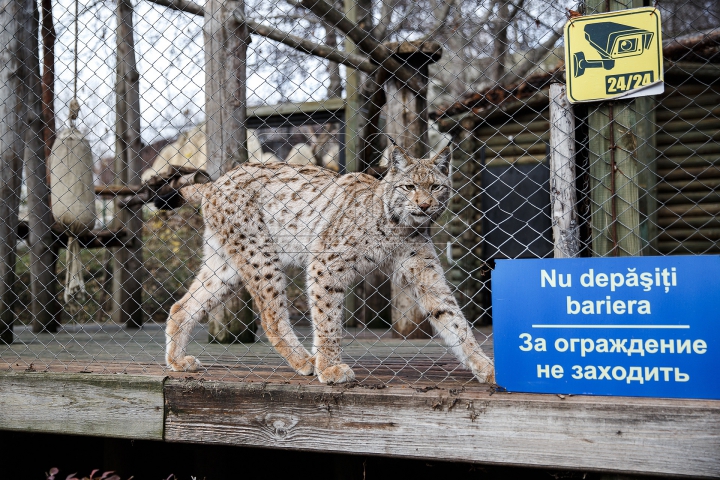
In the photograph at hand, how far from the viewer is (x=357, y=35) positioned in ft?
14.3

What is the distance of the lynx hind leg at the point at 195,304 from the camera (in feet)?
11.5

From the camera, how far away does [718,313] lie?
2.13 meters

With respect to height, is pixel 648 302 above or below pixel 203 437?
above

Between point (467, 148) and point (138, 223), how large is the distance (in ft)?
13.1

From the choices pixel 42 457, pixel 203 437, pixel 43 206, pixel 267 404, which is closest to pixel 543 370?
pixel 267 404

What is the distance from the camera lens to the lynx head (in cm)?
315

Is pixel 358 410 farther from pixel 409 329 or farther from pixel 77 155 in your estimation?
pixel 77 155

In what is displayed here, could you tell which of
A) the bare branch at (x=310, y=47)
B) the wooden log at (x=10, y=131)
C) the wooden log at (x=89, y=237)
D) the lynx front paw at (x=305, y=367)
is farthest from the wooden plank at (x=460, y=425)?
the wooden log at (x=89, y=237)

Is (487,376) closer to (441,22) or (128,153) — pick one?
(128,153)

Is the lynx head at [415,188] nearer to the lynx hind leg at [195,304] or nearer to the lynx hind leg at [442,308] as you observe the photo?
the lynx hind leg at [442,308]

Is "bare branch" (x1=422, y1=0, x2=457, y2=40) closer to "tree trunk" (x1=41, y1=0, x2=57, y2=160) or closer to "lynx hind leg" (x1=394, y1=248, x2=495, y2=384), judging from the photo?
"lynx hind leg" (x1=394, y1=248, x2=495, y2=384)

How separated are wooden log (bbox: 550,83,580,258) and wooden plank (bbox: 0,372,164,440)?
1.93m

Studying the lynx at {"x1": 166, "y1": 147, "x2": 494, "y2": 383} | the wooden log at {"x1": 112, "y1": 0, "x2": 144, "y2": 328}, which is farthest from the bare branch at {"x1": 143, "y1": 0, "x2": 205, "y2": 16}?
the wooden log at {"x1": 112, "y1": 0, "x2": 144, "y2": 328}

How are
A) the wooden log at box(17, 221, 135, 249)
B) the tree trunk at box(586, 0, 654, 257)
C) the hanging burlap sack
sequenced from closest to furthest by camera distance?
the tree trunk at box(586, 0, 654, 257) < the hanging burlap sack < the wooden log at box(17, 221, 135, 249)
